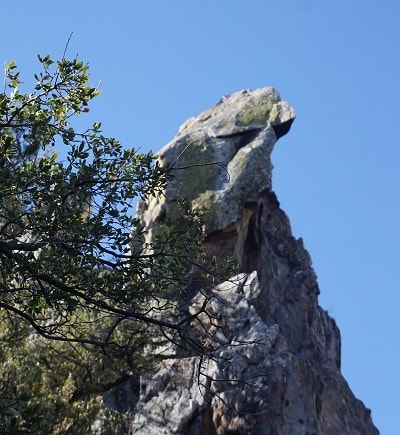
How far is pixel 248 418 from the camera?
34.0 metres

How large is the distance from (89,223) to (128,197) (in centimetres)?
152

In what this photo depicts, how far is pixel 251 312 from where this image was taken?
37062 mm

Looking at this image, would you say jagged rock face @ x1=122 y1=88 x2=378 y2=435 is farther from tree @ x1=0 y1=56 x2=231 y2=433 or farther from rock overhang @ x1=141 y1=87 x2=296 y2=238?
tree @ x1=0 y1=56 x2=231 y2=433

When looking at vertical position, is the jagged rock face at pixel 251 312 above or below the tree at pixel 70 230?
above

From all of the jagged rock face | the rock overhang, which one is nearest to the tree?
the jagged rock face

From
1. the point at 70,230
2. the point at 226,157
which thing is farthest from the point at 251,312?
the point at 70,230

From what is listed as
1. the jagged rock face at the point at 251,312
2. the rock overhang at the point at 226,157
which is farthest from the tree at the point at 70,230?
the rock overhang at the point at 226,157

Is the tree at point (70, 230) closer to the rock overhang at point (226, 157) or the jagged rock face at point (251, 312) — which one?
the jagged rock face at point (251, 312)

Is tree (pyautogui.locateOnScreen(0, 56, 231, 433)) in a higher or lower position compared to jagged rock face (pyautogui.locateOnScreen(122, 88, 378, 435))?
lower

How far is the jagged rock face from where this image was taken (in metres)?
33.4

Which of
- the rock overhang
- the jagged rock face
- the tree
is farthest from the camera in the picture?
the rock overhang

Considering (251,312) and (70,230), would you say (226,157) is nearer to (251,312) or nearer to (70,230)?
(251,312)

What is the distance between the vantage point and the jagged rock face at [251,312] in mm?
33375

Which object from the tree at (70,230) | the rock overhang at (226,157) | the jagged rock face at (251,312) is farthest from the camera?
the rock overhang at (226,157)
